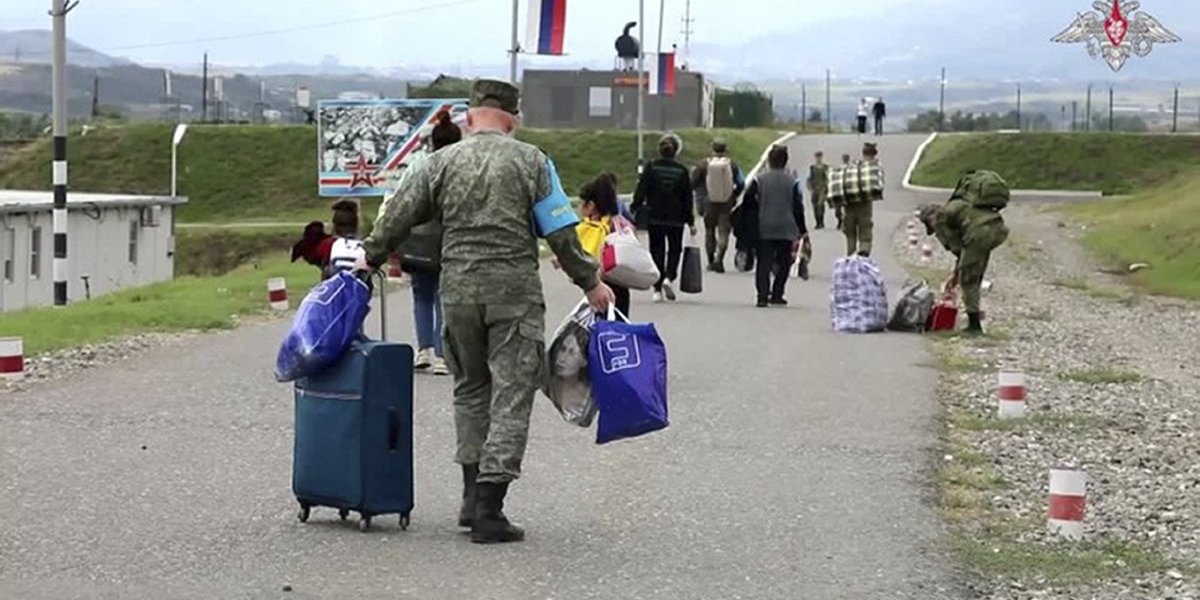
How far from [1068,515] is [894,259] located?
2589 cm

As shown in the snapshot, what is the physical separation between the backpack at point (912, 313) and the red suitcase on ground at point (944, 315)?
0.06 m

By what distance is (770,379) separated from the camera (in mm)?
16547

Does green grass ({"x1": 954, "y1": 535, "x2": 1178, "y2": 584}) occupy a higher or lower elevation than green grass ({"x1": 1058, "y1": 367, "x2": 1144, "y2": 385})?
higher

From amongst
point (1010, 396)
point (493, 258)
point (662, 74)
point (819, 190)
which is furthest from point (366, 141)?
point (662, 74)

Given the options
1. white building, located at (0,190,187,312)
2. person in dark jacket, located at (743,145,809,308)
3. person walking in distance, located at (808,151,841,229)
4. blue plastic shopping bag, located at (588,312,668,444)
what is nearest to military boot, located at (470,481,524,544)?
blue plastic shopping bag, located at (588,312,668,444)

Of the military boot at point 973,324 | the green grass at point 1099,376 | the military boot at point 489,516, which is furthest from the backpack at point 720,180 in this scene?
the military boot at point 489,516

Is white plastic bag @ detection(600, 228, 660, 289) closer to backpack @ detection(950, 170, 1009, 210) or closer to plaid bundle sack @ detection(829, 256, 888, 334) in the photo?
backpack @ detection(950, 170, 1009, 210)

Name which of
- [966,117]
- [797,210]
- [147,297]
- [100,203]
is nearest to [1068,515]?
[797,210]

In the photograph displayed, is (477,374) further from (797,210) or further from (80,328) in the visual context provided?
(797,210)

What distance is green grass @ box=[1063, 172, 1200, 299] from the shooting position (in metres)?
37.0

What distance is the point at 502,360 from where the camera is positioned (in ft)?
29.9

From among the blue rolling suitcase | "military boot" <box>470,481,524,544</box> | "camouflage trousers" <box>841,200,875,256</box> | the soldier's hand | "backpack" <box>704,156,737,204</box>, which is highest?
"backpack" <box>704,156,737,204</box>

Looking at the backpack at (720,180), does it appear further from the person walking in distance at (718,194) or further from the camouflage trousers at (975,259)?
the camouflage trousers at (975,259)

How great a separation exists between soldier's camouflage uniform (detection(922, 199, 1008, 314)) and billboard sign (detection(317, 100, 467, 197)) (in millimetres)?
7704
